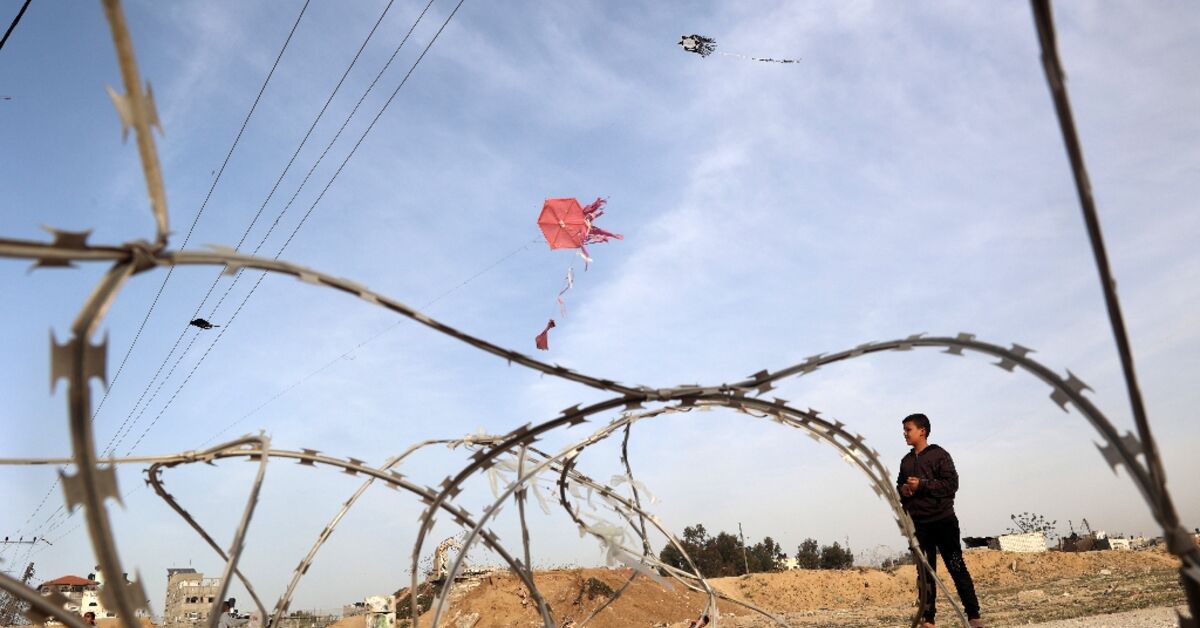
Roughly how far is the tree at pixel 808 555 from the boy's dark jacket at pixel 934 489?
1774 inches

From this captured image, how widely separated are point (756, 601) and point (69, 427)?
27973 millimetres

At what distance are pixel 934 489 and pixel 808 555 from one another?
1861 inches

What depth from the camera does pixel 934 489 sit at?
627 cm

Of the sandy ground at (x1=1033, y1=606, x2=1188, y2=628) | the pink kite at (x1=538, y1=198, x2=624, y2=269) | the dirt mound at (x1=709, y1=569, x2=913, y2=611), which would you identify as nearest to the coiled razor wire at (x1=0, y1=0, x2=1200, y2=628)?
the sandy ground at (x1=1033, y1=606, x2=1188, y2=628)

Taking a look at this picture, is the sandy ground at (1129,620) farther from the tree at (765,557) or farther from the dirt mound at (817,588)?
the tree at (765,557)

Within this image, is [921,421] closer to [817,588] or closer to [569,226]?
[569,226]

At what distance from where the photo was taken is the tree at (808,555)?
162 ft

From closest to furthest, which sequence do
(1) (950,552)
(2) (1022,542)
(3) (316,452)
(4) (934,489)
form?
(3) (316,452)
(1) (950,552)
(4) (934,489)
(2) (1022,542)

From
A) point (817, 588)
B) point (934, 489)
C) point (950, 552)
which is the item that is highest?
point (934, 489)

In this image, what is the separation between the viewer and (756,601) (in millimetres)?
27219

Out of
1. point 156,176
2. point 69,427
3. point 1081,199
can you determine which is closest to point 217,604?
point 69,427

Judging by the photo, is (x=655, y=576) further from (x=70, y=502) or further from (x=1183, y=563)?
(x=70, y=502)

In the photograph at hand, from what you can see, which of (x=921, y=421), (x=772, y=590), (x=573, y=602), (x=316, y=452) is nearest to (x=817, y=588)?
(x=772, y=590)

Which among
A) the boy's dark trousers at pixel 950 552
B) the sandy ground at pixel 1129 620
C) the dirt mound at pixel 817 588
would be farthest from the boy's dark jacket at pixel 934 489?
the dirt mound at pixel 817 588
